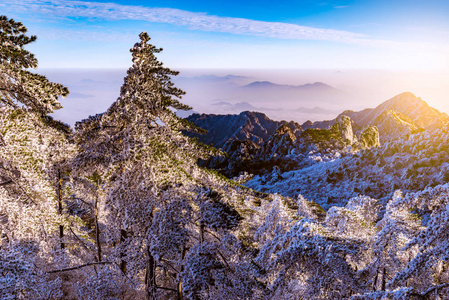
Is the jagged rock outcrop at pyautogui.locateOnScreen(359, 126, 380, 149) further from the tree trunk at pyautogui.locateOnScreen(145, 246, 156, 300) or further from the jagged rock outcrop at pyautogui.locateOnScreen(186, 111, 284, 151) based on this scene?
the jagged rock outcrop at pyautogui.locateOnScreen(186, 111, 284, 151)

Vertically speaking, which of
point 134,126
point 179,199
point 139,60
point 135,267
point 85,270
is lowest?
point 85,270

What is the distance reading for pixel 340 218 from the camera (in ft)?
33.6

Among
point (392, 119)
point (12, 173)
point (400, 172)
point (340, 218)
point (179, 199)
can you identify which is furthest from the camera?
point (392, 119)

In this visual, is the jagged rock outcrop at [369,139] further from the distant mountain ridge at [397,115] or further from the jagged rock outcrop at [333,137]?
the distant mountain ridge at [397,115]

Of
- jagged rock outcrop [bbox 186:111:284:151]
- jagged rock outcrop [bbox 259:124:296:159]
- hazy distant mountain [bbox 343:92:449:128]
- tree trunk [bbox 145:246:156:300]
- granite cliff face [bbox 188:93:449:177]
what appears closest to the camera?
tree trunk [bbox 145:246:156:300]

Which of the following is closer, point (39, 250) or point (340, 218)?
point (39, 250)

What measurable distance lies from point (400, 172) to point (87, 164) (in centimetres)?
3567

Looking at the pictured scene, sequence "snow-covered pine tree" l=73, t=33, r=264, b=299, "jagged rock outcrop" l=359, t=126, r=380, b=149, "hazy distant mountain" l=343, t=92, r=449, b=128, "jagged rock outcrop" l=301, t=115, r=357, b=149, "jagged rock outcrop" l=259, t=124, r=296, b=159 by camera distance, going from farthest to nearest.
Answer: "hazy distant mountain" l=343, t=92, r=449, b=128 < "jagged rock outcrop" l=259, t=124, r=296, b=159 < "jagged rock outcrop" l=301, t=115, r=357, b=149 < "jagged rock outcrop" l=359, t=126, r=380, b=149 < "snow-covered pine tree" l=73, t=33, r=264, b=299

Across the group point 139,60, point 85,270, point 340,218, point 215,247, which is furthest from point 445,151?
point 85,270

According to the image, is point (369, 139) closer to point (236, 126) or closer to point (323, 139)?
point (323, 139)

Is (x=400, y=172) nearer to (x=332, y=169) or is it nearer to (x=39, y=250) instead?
(x=332, y=169)

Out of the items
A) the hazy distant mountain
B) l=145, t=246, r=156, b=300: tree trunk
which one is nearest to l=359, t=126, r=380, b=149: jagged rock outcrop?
the hazy distant mountain

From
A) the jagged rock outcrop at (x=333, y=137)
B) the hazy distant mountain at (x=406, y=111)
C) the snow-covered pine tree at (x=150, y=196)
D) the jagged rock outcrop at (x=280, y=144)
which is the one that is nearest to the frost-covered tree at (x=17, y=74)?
the snow-covered pine tree at (x=150, y=196)

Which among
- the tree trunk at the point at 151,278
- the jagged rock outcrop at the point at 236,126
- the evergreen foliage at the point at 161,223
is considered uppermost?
the evergreen foliage at the point at 161,223
